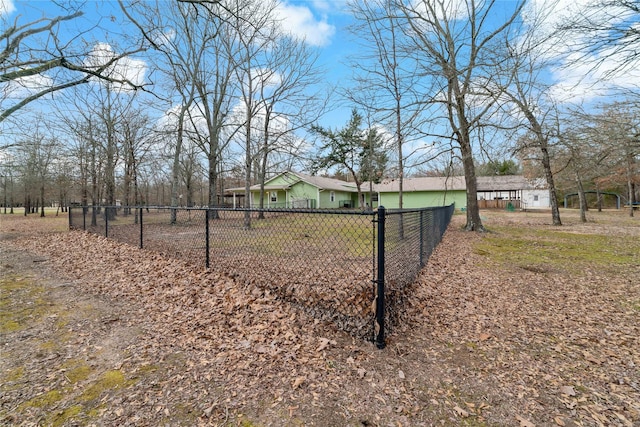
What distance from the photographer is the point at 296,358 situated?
2.55 m

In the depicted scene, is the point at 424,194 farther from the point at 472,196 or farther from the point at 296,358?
the point at 296,358

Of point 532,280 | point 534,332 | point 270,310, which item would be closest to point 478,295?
point 534,332

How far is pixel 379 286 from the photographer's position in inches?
103

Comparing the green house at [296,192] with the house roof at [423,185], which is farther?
the house roof at [423,185]

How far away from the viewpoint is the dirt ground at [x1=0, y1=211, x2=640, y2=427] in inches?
77.0

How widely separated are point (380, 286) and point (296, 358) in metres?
0.99

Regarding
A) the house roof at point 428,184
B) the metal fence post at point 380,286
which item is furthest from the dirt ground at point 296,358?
the house roof at point 428,184

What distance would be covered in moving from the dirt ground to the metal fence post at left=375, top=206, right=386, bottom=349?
13 centimetres

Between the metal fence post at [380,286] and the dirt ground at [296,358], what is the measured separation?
0.42 ft

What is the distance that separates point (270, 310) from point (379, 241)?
64.2 inches

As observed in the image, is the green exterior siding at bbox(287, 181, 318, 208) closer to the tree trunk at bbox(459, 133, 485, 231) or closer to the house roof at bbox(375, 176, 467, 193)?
the house roof at bbox(375, 176, 467, 193)

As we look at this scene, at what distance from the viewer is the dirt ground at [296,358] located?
1.96 meters

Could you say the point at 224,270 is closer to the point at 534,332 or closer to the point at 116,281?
the point at 116,281

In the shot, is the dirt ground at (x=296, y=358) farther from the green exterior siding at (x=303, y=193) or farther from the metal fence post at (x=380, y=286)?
the green exterior siding at (x=303, y=193)
